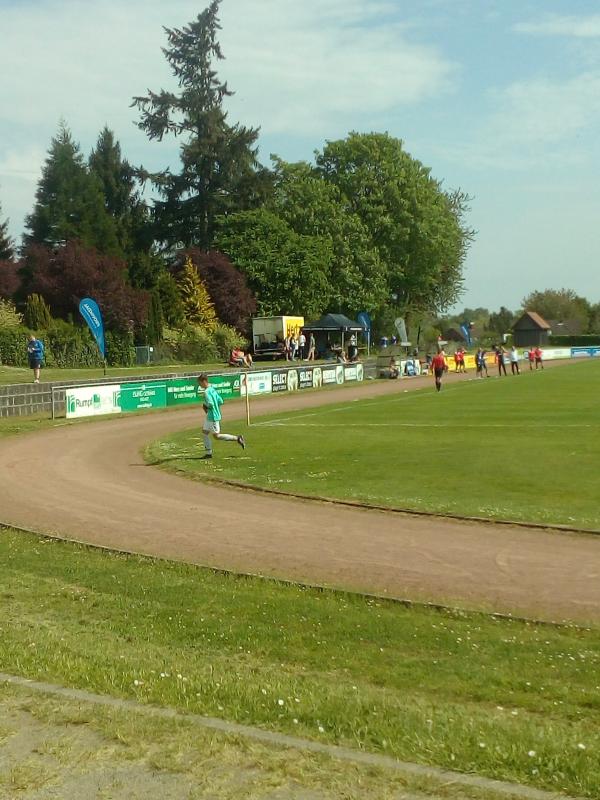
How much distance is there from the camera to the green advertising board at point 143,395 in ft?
117

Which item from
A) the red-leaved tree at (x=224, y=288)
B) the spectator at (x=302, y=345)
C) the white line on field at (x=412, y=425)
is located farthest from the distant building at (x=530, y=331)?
the white line on field at (x=412, y=425)

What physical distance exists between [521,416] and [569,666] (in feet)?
78.9

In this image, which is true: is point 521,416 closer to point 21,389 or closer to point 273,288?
point 21,389

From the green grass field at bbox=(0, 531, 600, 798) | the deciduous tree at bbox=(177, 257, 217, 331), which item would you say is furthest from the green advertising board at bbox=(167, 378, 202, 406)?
the green grass field at bbox=(0, 531, 600, 798)

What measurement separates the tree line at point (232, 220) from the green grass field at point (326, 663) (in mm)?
54828

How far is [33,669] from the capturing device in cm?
706

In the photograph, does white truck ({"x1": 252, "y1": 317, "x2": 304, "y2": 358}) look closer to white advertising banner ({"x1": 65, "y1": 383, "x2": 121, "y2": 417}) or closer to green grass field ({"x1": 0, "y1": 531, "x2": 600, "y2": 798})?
white advertising banner ({"x1": 65, "y1": 383, "x2": 121, "y2": 417})

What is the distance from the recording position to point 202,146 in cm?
7606

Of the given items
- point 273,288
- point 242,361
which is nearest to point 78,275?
point 242,361

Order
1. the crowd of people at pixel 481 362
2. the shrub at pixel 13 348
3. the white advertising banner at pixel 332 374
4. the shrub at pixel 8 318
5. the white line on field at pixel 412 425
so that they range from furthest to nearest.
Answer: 1. the white advertising banner at pixel 332 374
2. the shrub at pixel 8 318
3. the crowd of people at pixel 481 362
4. the shrub at pixel 13 348
5. the white line on field at pixel 412 425

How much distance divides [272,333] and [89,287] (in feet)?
44.4

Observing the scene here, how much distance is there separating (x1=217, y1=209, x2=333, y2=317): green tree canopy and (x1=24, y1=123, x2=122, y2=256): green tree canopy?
9.09m

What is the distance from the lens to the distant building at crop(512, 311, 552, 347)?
14488 centimetres

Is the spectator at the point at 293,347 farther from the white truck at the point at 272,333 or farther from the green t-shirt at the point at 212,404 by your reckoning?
the green t-shirt at the point at 212,404
